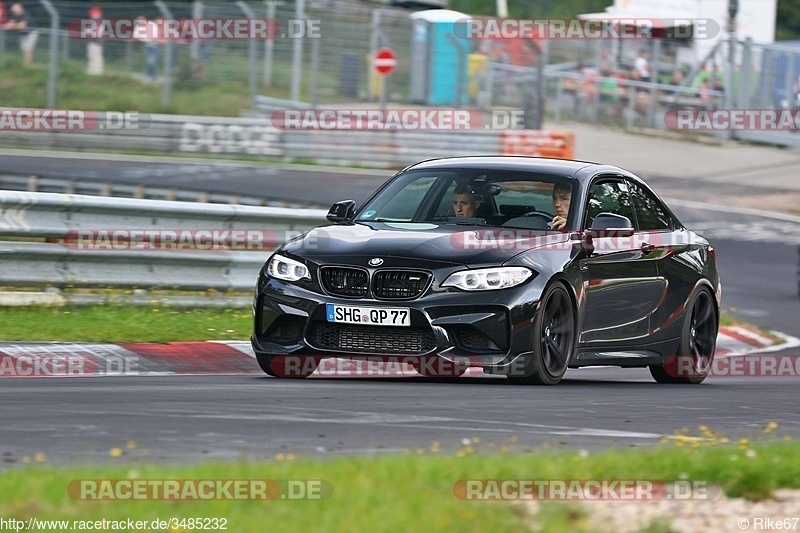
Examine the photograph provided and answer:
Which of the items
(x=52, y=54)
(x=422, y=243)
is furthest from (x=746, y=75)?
(x=422, y=243)

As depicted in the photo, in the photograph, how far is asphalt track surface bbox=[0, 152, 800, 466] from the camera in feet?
21.0

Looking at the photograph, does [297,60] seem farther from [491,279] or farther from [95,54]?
[491,279]

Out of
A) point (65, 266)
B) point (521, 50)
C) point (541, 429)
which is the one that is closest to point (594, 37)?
Answer: point (521, 50)

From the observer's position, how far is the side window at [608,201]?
10.3 metres

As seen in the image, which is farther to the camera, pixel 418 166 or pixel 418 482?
pixel 418 166

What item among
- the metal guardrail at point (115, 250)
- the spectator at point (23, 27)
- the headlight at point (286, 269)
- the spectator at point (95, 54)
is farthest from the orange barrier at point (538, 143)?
the headlight at point (286, 269)

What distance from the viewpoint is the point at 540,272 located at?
9.21 metres

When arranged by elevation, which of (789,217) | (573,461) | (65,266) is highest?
(573,461)

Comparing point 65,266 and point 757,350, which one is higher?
point 65,266

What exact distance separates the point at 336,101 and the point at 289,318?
26757mm

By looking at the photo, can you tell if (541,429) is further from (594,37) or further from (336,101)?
(594,37)

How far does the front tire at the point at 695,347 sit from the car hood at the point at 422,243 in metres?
1.83

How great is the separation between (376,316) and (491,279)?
27.4 inches

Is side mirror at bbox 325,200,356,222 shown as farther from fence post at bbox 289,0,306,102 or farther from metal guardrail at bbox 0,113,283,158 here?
fence post at bbox 289,0,306,102
